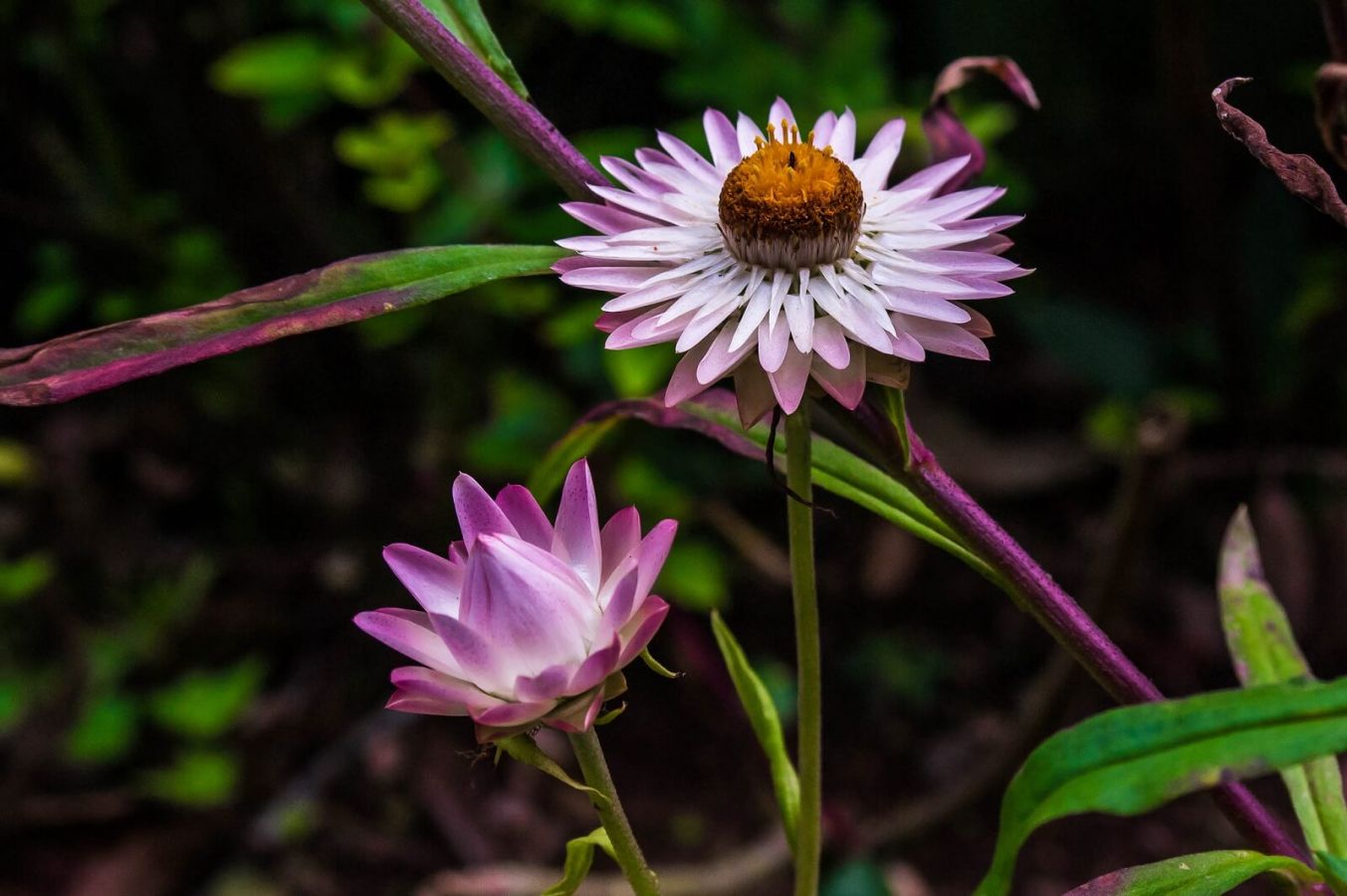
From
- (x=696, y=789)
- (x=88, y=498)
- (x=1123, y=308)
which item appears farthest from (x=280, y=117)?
(x=1123, y=308)

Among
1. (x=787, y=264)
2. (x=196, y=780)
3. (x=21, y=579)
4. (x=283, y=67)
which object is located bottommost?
(x=196, y=780)

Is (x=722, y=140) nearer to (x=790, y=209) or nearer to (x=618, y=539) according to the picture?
(x=790, y=209)

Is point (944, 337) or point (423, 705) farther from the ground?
point (944, 337)

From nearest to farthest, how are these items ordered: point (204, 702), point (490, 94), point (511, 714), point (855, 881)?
point (511, 714) → point (490, 94) → point (855, 881) → point (204, 702)

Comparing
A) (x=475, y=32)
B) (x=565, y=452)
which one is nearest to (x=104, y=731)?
(x=565, y=452)

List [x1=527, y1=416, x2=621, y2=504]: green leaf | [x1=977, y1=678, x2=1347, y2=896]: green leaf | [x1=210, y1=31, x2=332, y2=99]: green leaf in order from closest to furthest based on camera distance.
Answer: [x1=977, y1=678, x2=1347, y2=896]: green leaf, [x1=527, y1=416, x2=621, y2=504]: green leaf, [x1=210, y1=31, x2=332, y2=99]: green leaf

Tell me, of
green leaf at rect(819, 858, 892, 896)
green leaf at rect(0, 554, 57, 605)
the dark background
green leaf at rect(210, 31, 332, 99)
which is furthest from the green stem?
green leaf at rect(0, 554, 57, 605)

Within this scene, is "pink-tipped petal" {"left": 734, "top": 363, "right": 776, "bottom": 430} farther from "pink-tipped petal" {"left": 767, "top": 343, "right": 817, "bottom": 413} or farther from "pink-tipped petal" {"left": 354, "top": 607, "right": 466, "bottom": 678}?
"pink-tipped petal" {"left": 354, "top": 607, "right": 466, "bottom": 678}
